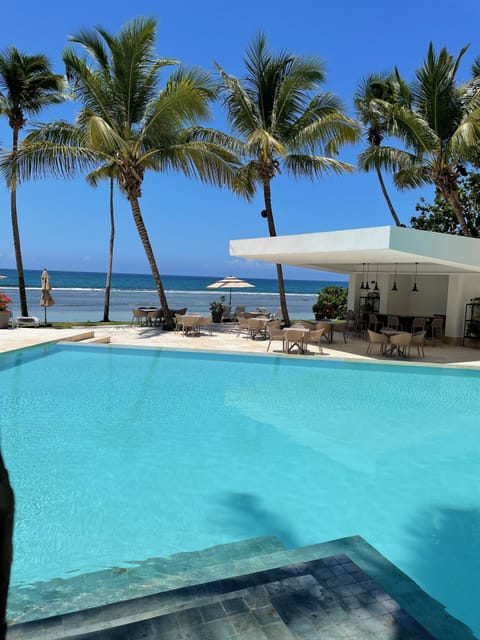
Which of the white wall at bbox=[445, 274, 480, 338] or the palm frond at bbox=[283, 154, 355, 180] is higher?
the palm frond at bbox=[283, 154, 355, 180]

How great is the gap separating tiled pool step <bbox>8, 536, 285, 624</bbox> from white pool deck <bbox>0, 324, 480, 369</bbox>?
8463 mm

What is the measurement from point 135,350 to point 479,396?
8471 mm

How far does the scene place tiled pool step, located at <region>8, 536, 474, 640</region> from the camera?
2.40m

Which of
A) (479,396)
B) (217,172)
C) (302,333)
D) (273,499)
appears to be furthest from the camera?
(217,172)

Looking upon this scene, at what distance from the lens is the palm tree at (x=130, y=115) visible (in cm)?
1447

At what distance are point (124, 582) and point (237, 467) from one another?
2432mm

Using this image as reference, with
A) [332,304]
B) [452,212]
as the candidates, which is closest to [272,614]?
[332,304]

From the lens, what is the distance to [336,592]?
288 centimetres

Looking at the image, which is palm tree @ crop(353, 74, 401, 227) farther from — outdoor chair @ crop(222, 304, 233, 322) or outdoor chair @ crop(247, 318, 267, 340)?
outdoor chair @ crop(247, 318, 267, 340)

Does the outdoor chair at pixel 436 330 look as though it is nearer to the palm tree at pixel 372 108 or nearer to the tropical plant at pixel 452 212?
the palm tree at pixel 372 108

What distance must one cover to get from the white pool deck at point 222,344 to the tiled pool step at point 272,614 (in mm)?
9192

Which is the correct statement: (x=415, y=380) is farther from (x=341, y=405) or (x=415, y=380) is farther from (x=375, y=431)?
(x=375, y=431)

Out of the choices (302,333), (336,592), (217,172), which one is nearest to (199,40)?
(217,172)

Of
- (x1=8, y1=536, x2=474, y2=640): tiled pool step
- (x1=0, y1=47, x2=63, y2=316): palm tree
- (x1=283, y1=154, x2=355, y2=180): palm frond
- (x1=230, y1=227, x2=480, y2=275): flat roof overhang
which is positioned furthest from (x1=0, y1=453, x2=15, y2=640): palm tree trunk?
(x1=283, y1=154, x2=355, y2=180): palm frond
